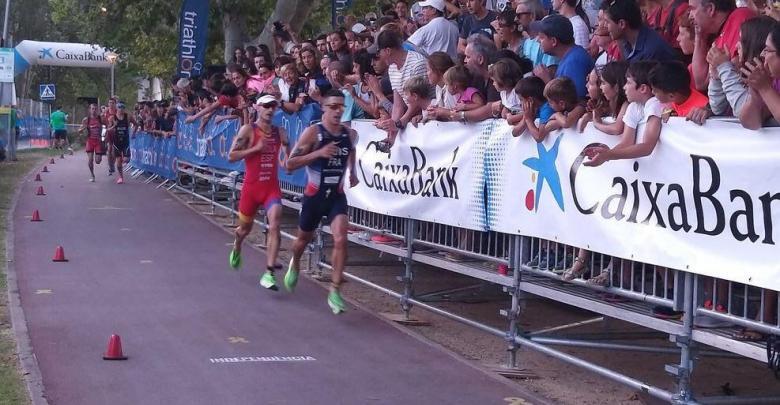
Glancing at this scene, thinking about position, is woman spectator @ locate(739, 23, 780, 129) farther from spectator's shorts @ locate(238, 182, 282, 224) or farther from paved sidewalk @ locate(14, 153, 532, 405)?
spectator's shorts @ locate(238, 182, 282, 224)

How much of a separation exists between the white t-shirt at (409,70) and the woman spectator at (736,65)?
5.03 m

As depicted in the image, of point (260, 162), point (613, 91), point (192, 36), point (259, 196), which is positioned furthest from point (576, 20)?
point (192, 36)

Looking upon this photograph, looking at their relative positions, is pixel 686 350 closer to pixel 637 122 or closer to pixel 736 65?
pixel 637 122

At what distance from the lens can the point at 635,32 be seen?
26.0 feet

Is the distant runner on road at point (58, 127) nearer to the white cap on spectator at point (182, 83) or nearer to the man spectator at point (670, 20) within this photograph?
the white cap on spectator at point (182, 83)

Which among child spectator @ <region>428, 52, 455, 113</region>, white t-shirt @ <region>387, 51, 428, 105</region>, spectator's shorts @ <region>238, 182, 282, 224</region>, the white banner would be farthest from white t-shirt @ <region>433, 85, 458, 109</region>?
spectator's shorts @ <region>238, 182, 282, 224</region>

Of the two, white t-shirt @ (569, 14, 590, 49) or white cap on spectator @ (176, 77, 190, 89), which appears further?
white cap on spectator @ (176, 77, 190, 89)

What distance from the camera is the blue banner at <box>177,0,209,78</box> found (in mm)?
26094

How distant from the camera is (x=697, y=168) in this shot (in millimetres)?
6246

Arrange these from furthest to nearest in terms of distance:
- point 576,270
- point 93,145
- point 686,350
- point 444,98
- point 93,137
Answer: point 93,137, point 93,145, point 444,98, point 576,270, point 686,350

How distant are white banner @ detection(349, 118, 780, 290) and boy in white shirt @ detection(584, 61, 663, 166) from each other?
8 centimetres

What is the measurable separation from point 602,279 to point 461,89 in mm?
2624

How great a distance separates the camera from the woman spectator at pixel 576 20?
377 inches

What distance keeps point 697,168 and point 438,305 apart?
19.1ft
